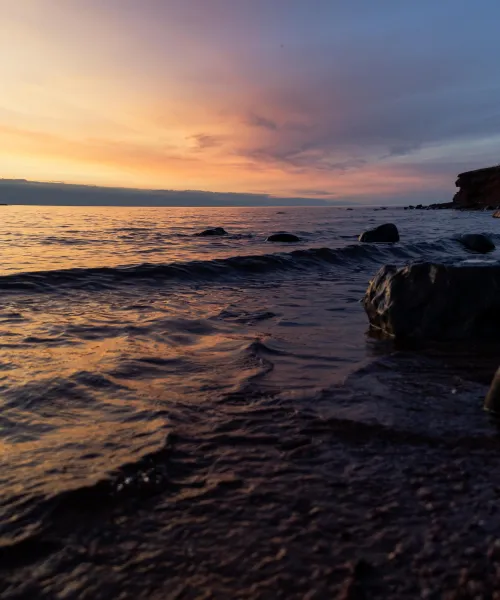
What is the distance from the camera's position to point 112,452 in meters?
2.99

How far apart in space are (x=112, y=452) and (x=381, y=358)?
3.31 metres

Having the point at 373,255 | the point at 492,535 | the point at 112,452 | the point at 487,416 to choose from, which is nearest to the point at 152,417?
the point at 112,452

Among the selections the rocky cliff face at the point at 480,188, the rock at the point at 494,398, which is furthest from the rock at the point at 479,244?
the rocky cliff face at the point at 480,188

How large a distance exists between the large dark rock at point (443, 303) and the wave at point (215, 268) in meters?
2.06

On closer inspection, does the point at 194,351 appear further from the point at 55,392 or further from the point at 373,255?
the point at 373,255

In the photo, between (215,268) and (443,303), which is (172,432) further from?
(215,268)

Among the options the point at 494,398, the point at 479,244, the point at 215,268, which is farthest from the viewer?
the point at 479,244

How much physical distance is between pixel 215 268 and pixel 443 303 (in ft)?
26.4

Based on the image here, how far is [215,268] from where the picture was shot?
43.3 ft

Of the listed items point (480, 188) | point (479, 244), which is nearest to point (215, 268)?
point (479, 244)

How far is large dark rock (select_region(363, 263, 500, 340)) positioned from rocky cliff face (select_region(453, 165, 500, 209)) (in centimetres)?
8137

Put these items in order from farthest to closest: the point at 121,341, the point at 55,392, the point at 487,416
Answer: the point at 121,341
the point at 55,392
the point at 487,416

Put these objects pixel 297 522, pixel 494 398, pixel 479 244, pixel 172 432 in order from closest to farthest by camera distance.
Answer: pixel 297 522 < pixel 172 432 < pixel 494 398 < pixel 479 244

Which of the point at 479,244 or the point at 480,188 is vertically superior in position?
the point at 480,188
